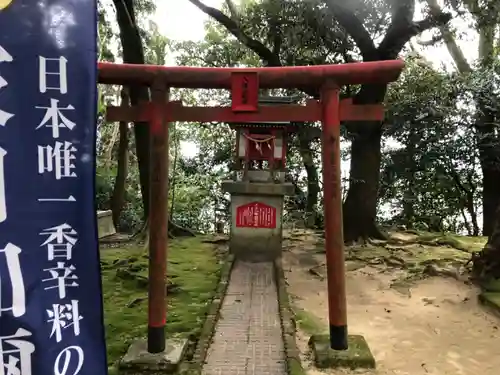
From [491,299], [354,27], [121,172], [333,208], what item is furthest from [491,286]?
[121,172]

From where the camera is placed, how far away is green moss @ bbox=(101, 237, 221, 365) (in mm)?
6395

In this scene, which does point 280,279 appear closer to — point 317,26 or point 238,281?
point 238,281

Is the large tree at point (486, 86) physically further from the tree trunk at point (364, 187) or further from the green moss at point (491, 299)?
the tree trunk at point (364, 187)

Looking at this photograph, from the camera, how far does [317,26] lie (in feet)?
36.8

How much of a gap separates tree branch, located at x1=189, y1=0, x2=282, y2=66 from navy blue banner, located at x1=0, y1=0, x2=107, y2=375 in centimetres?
962

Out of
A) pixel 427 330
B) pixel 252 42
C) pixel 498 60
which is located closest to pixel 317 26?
pixel 252 42

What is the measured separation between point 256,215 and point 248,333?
14.6ft

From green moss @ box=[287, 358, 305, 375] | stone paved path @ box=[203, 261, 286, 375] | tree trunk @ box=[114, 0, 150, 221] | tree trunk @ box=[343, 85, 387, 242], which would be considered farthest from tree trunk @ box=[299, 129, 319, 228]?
green moss @ box=[287, 358, 305, 375]

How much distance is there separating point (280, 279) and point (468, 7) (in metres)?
7.08

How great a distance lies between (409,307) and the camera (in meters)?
7.82

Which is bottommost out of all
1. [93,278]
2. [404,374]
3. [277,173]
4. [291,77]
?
[404,374]

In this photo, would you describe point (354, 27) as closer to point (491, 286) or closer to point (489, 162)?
point (489, 162)

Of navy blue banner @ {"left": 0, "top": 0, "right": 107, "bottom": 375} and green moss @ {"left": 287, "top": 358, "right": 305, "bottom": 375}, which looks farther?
green moss @ {"left": 287, "top": 358, "right": 305, "bottom": 375}

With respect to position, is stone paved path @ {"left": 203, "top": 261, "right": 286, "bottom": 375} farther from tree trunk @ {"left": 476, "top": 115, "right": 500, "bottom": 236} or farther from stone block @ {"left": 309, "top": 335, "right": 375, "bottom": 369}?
tree trunk @ {"left": 476, "top": 115, "right": 500, "bottom": 236}
